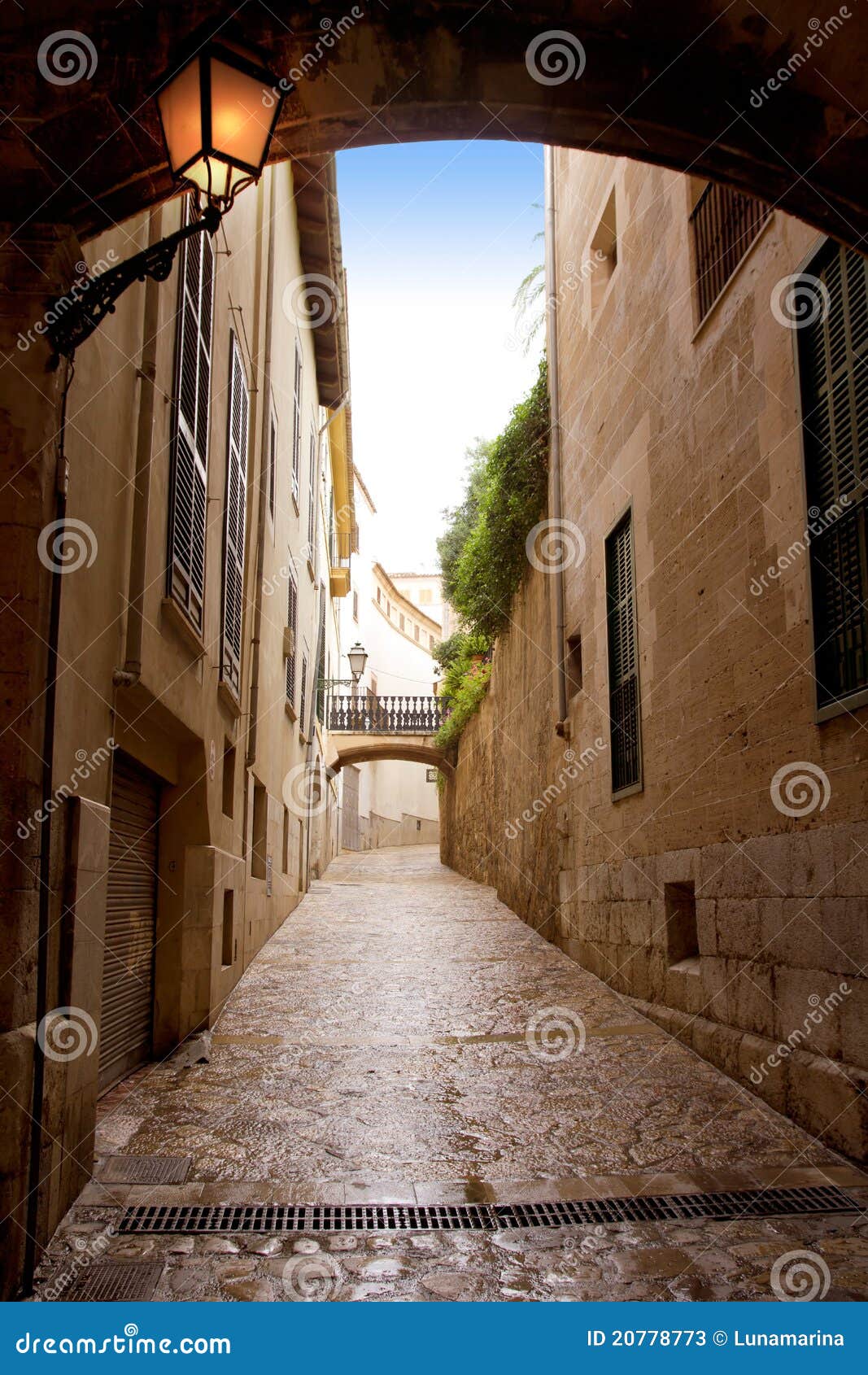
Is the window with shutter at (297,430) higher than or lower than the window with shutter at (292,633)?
higher

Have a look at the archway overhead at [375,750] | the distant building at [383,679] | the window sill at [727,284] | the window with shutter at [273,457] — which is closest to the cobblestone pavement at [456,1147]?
the window sill at [727,284]

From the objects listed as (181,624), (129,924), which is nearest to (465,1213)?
(129,924)

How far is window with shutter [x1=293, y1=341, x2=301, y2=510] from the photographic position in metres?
14.2

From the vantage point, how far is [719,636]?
6.34m

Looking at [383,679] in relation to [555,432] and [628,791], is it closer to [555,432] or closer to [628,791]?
[555,432]

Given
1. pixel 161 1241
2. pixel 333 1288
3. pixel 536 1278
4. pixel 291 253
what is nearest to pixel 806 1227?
pixel 536 1278

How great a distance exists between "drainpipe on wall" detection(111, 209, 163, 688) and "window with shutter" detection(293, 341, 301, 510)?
345 inches

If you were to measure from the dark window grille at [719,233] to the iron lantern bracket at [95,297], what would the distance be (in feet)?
12.7

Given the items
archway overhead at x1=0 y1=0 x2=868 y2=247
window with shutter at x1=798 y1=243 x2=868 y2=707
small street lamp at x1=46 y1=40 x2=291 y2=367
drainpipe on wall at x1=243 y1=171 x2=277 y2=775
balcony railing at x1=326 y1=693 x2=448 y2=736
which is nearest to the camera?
small street lamp at x1=46 y1=40 x2=291 y2=367

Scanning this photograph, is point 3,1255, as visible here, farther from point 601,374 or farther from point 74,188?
point 601,374

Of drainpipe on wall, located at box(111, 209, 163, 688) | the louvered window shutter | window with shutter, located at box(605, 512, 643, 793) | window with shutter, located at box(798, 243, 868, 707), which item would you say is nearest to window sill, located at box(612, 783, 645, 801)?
window with shutter, located at box(605, 512, 643, 793)

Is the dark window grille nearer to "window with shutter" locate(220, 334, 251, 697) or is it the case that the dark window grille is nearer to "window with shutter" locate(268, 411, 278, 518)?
"window with shutter" locate(220, 334, 251, 697)

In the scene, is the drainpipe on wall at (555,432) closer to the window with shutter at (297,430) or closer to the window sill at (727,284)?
the window with shutter at (297,430)

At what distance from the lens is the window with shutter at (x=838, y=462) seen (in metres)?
4.69
